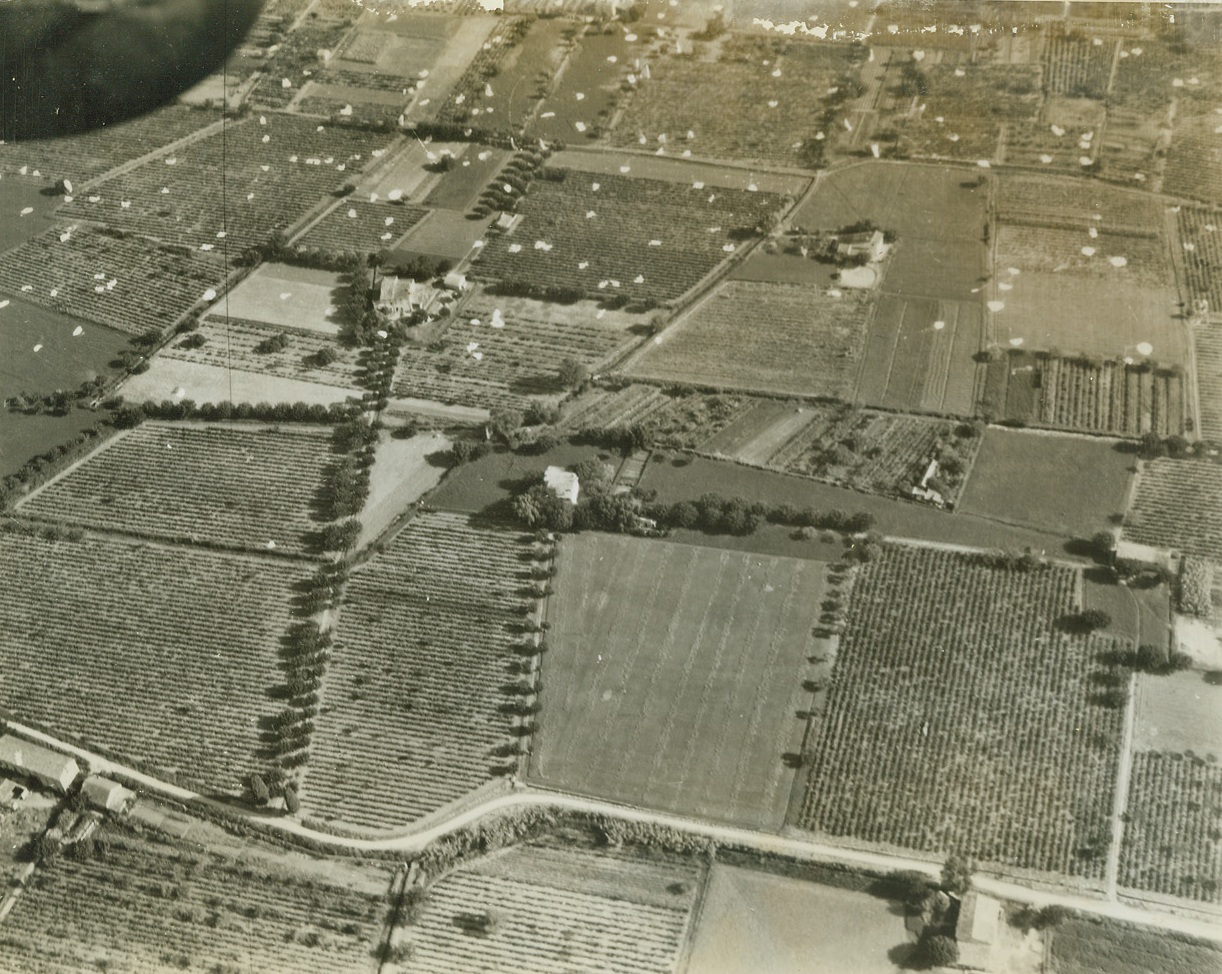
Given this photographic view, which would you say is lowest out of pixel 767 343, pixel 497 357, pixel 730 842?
pixel 730 842

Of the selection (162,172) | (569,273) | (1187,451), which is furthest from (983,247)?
(162,172)

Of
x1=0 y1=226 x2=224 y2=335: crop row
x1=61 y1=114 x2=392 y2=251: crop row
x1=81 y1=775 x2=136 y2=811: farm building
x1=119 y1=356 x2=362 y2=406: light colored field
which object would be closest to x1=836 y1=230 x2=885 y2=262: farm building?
x1=119 y1=356 x2=362 y2=406: light colored field

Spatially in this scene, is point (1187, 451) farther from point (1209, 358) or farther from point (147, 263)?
point (147, 263)

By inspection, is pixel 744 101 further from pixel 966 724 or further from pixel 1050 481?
pixel 966 724

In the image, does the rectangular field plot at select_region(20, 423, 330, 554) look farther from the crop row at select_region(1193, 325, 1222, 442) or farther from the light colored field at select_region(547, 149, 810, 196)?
the crop row at select_region(1193, 325, 1222, 442)

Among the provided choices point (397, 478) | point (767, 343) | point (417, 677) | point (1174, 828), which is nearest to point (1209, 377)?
point (767, 343)

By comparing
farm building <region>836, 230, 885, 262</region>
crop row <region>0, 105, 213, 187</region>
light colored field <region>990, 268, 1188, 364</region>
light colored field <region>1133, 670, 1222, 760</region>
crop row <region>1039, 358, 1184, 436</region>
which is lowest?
light colored field <region>1133, 670, 1222, 760</region>

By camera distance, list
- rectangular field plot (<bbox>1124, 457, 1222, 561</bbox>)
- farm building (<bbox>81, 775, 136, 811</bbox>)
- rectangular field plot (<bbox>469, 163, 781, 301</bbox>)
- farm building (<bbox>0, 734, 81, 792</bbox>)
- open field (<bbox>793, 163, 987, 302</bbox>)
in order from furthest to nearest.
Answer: rectangular field plot (<bbox>469, 163, 781, 301</bbox>), open field (<bbox>793, 163, 987, 302</bbox>), rectangular field plot (<bbox>1124, 457, 1222, 561</bbox>), farm building (<bbox>0, 734, 81, 792</bbox>), farm building (<bbox>81, 775, 136, 811</bbox>)
